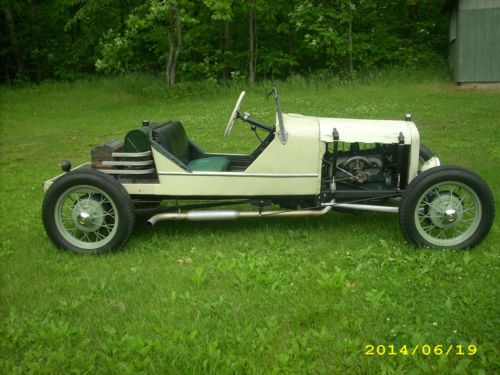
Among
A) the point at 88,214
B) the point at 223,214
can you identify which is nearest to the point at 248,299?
the point at 223,214

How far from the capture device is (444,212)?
15.8 feet

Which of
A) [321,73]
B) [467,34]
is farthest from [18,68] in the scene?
[467,34]

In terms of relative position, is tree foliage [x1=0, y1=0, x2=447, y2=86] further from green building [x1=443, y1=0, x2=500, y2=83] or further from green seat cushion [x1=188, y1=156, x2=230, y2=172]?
green seat cushion [x1=188, y1=156, x2=230, y2=172]

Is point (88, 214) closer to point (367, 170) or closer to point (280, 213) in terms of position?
point (280, 213)

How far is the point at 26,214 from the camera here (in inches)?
252

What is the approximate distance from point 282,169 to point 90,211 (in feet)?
6.03

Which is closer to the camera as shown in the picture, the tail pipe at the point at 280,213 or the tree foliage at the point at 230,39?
the tail pipe at the point at 280,213

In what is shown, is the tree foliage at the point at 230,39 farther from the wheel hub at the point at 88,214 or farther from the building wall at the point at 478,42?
the wheel hub at the point at 88,214

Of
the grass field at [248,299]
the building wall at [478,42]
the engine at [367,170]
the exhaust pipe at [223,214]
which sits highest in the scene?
the building wall at [478,42]

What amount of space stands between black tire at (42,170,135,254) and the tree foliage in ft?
47.8

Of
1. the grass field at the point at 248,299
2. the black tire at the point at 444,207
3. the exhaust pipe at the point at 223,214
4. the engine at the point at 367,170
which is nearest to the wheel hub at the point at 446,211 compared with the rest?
the black tire at the point at 444,207

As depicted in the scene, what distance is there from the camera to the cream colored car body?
505cm

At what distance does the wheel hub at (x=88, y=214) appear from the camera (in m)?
5.05

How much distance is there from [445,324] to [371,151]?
2328mm
